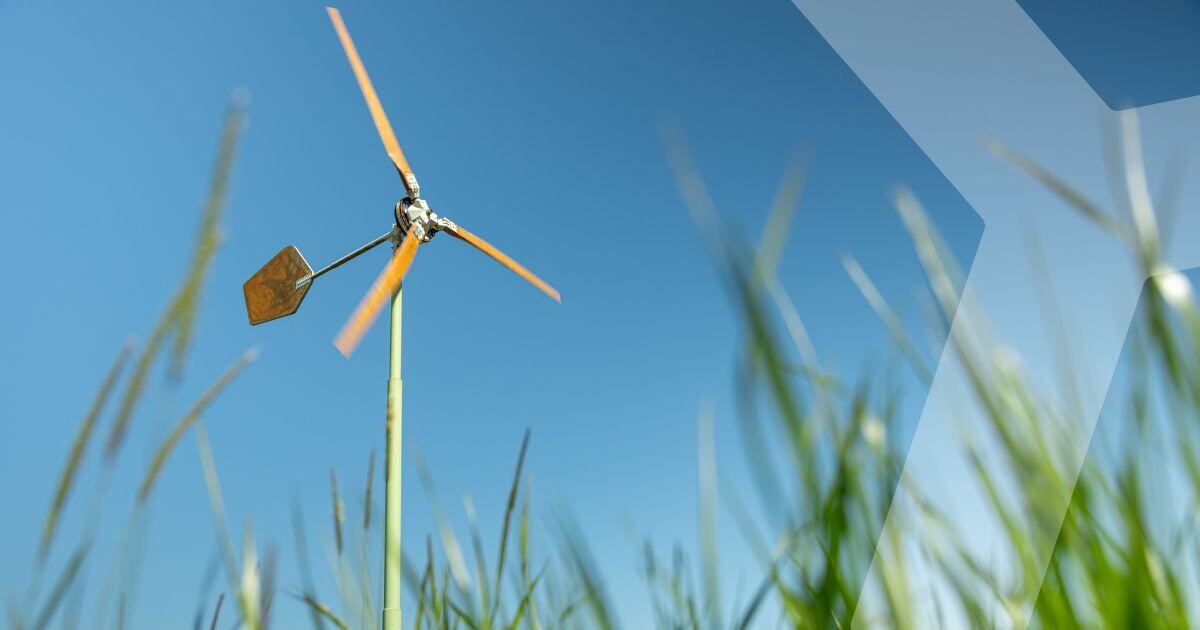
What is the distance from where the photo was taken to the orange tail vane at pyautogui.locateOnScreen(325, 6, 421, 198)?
34.0 ft

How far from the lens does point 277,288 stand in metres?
11.2

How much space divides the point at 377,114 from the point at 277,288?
2.79m

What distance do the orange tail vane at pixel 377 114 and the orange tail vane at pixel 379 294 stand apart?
0.93m

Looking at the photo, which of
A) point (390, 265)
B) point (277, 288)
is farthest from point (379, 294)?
point (277, 288)

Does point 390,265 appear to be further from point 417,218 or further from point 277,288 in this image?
point 277,288

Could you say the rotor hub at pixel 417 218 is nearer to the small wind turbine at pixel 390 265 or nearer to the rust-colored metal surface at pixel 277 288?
the small wind turbine at pixel 390 265

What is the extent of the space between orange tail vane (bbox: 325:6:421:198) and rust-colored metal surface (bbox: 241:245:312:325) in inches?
70.7

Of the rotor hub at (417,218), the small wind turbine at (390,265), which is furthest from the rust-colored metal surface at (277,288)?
the rotor hub at (417,218)

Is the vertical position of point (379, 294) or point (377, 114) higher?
point (377, 114)

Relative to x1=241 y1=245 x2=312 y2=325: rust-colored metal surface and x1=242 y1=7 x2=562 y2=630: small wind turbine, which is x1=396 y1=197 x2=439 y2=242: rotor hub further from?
x1=241 y1=245 x2=312 y2=325: rust-colored metal surface

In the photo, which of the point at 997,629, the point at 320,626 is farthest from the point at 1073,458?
the point at 320,626

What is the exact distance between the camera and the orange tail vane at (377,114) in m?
10.4

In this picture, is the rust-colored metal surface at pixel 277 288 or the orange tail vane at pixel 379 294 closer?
the orange tail vane at pixel 379 294

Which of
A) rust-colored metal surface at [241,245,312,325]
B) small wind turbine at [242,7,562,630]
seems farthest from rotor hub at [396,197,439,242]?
rust-colored metal surface at [241,245,312,325]
